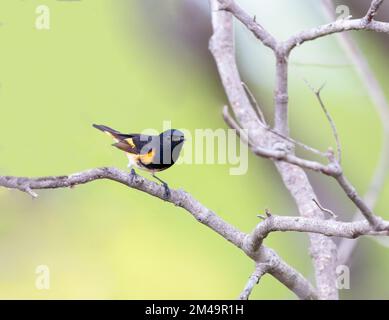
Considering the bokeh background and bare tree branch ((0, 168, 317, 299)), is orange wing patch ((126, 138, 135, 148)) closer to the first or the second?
bare tree branch ((0, 168, 317, 299))

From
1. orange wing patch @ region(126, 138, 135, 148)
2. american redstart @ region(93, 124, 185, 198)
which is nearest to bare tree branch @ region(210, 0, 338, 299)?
american redstart @ region(93, 124, 185, 198)

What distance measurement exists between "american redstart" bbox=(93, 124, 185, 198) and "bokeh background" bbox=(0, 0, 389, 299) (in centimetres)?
103

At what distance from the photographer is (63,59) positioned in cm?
405

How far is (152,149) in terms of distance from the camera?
2611 millimetres

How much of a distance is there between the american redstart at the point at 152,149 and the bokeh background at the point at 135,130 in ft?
3.37

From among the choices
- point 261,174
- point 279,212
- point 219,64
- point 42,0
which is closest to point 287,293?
point 279,212

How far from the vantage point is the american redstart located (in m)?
2.59

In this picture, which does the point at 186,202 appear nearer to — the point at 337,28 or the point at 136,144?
the point at 136,144

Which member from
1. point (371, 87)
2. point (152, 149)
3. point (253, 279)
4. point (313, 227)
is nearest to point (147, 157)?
point (152, 149)

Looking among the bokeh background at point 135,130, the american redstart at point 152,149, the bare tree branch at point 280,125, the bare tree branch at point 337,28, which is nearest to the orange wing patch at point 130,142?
A: the american redstart at point 152,149

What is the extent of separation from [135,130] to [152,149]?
1.23 metres

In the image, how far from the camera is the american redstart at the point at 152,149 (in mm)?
2594

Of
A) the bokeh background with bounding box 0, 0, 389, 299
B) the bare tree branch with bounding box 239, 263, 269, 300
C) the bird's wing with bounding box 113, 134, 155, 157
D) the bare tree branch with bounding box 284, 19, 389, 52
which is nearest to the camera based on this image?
the bare tree branch with bounding box 239, 263, 269, 300
